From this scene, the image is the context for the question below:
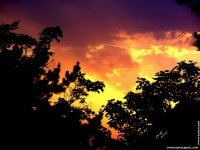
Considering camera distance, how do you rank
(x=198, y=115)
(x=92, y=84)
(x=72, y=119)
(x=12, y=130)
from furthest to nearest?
(x=92, y=84)
(x=198, y=115)
(x=72, y=119)
(x=12, y=130)

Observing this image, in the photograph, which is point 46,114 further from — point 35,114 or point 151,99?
point 151,99

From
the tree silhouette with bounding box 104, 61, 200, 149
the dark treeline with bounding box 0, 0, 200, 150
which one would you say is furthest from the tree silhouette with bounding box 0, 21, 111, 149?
the tree silhouette with bounding box 104, 61, 200, 149

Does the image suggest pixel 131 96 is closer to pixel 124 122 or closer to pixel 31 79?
pixel 124 122

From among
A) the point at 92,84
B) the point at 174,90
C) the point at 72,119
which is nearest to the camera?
the point at 72,119

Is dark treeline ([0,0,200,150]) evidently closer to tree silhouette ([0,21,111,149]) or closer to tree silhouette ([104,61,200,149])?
tree silhouette ([0,21,111,149])

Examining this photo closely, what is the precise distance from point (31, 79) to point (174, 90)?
17.2m

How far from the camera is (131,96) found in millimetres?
24078

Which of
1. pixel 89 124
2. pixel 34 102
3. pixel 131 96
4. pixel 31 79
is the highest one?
pixel 131 96

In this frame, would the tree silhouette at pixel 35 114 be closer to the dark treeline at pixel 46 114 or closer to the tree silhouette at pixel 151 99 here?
the dark treeline at pixel 46 114

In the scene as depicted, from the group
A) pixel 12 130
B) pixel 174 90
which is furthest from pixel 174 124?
pixel 174 90

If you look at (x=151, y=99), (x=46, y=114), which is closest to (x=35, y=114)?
(x=46, y=114)

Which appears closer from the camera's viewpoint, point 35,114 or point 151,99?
point 35,114

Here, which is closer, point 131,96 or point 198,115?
point 198,115

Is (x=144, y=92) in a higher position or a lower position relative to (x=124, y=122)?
higher
